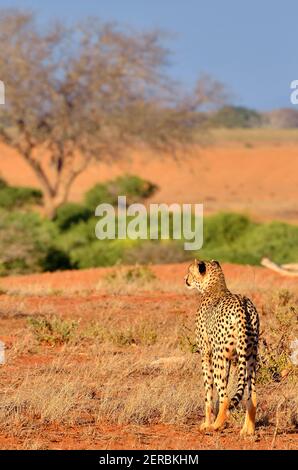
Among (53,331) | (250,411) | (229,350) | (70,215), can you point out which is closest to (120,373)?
(53,331)

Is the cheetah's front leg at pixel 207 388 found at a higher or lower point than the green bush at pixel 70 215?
higher

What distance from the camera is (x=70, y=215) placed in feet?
109

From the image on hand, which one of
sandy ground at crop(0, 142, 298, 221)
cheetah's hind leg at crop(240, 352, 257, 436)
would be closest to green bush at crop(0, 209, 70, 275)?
cheetah's hind leg at crop(240, 352, 257, 436)

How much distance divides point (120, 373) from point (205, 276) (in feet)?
4.92

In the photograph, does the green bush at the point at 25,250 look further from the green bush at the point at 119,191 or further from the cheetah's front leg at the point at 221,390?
the cheetah's front leg at the point at 221,390

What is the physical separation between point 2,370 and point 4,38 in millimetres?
29731

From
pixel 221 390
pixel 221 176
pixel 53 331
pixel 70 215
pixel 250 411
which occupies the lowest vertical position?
pixel 221 176

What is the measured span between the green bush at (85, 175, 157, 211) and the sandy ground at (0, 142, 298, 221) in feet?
35.6

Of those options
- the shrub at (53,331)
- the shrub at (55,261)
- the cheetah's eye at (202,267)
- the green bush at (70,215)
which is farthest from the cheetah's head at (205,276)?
the green bush at (70,215)

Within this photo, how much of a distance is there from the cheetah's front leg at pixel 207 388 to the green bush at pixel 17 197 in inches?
1151

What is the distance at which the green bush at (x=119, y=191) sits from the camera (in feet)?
127

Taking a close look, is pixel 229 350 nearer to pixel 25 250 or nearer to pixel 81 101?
pixel 25 250

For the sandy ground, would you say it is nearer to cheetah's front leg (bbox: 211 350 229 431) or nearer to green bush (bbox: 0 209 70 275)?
green bush (bbox: 0 209 70 275)
